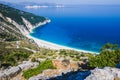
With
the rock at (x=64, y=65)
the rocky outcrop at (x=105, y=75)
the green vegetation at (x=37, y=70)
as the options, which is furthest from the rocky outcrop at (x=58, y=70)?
the rocky outcrop at (x=105, y=75)

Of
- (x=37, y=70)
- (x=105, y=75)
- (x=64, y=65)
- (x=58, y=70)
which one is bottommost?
(x=105, y=75)

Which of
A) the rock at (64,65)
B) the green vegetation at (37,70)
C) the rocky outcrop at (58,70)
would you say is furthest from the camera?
the rock at (64,65)

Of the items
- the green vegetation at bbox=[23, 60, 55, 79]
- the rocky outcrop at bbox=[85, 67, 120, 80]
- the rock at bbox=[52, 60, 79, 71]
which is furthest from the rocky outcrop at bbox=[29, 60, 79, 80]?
the rocky outcrop at bbox=[85, 67, 120, 80]

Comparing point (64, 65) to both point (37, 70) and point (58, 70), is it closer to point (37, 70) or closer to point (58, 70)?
point (37, 70)

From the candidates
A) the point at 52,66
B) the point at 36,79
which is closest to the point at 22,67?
the point at 52,66

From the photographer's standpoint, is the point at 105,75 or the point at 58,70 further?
the point at 58,70

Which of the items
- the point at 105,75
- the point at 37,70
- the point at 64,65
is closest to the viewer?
the point at 105,75

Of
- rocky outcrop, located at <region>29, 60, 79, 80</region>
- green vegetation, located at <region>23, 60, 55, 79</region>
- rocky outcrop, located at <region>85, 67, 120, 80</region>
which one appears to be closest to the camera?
rocky outcrop, located at <region>85, 67, 120, 80</region>

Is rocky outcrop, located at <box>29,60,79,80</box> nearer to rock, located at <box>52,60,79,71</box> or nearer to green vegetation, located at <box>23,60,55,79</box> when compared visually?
rock, located at <box>52,60,79,71</box>

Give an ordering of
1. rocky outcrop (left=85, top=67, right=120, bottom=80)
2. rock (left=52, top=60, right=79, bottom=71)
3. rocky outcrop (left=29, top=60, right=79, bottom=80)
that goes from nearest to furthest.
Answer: rocky outcrop (left=85, top=67, right=120, bottom=80) → rocky outcrop (left=29, top=60, right=79, bottom=80) → rock (left=52, top=60, right=79, bottom=71)

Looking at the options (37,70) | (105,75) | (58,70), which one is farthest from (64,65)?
(105,75)

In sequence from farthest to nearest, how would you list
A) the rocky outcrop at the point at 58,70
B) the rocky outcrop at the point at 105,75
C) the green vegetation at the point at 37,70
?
the green vegetation at the point at 37,70 → the rocky outcrop at the point at 58,70 → the rocky outcrop at the point at 105,75

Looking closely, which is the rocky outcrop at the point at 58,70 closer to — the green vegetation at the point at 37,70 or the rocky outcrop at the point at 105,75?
the green vegetation at the point at 37,70

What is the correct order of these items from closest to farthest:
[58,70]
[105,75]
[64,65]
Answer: [105,75] → [58,70] → [64,65]
